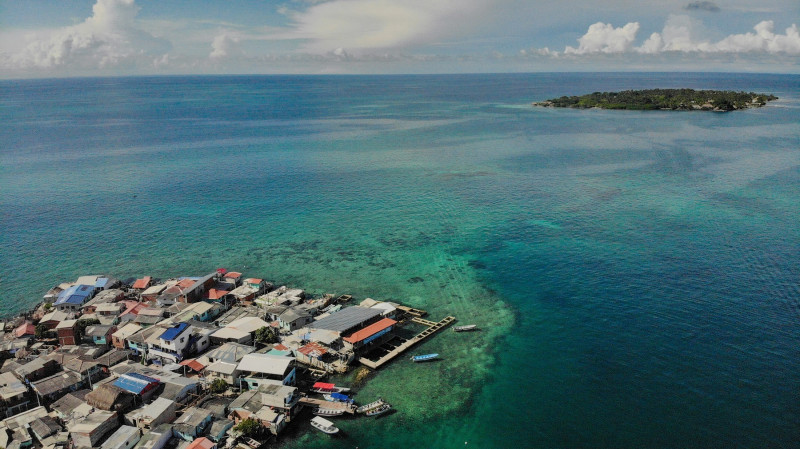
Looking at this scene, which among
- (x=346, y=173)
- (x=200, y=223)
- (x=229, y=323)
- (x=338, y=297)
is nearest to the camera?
(x=229, y=323)

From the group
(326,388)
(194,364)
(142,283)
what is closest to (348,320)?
(326,388)

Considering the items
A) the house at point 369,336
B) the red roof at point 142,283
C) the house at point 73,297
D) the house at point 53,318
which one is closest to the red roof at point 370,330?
the house at point 369,336

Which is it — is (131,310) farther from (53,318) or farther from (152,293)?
(53,318)

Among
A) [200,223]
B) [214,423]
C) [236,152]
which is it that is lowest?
[214,423]

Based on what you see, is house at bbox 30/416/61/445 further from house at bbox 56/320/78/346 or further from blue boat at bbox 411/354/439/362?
blue boat at bbox 411/354/439/362

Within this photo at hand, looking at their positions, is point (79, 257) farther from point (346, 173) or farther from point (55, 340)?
point (346, 173)

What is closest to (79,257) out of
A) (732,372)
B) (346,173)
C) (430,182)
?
(346,173)
